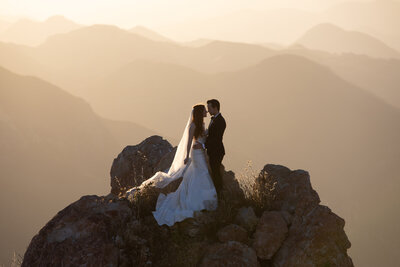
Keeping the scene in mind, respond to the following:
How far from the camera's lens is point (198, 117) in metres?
8.16

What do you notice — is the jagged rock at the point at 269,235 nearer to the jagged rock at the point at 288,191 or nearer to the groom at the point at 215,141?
the jagged rock at the point at 288,191

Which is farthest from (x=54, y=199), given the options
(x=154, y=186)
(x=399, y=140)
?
(x=399, y=140)

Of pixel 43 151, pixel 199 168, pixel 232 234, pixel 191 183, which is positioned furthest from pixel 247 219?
pixel 43 151

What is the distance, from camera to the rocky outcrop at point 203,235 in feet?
21.6

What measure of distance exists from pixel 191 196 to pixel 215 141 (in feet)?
4.55

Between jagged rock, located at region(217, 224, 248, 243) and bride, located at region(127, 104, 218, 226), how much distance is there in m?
0.86

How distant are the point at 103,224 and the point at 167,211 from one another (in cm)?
143

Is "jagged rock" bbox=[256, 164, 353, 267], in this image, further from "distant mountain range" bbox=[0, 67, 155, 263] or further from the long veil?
"distant mountain range" bbox=[0, 67, 155, 263]

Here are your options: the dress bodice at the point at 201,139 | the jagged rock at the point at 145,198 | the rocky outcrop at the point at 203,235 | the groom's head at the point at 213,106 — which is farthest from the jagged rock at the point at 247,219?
the groom's head at the point at 213,106

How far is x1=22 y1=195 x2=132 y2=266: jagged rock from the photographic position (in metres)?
6.39

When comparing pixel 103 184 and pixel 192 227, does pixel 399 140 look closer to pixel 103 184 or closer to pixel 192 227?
pixel 103 184

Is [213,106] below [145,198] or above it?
above

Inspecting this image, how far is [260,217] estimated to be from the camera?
7.75 metres

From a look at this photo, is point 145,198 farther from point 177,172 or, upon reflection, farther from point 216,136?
point 216,136
